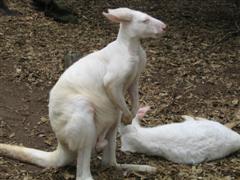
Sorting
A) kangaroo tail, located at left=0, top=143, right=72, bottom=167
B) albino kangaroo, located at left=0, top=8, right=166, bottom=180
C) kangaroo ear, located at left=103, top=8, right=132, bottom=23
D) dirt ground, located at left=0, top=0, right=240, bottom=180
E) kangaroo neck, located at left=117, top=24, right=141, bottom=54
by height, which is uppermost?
kangaroo ear, located at left=103, top=8, right=132, bottom=23

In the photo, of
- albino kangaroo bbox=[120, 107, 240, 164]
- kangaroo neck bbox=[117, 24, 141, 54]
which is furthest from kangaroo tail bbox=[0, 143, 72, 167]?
kangaroo neck bbox=[117, 24, 141, 54]

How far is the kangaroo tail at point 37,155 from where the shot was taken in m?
4.41

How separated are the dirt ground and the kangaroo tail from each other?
0.06m

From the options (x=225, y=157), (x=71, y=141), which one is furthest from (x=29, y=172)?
(x=225, y=157)

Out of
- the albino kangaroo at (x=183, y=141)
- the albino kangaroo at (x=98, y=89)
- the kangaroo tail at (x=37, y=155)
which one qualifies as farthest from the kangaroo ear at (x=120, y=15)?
the albino kangaroo at (x=183, y=141)

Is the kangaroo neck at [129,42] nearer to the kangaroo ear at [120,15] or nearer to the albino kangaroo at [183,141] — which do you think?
the kangaroo ear at [120,15]

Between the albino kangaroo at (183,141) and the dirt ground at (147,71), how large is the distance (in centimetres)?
8

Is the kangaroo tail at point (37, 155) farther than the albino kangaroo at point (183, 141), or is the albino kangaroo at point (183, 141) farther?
the albino kangaroo at point (183, 141)

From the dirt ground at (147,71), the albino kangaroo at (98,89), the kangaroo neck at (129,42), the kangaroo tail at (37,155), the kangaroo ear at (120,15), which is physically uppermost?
the kangaroo ear at (120,15)

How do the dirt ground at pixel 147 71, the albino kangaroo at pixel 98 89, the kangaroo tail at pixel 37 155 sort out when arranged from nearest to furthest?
1. the albino kangaroo at pixel 98 89
2. the kangaroo tail at pixel 37 155
3. the dirt ground at pixel 147 71

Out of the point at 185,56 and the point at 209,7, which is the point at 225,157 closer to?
the point at 185,56

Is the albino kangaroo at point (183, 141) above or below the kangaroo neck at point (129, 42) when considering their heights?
below

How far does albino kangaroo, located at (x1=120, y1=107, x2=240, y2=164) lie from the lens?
4930mm

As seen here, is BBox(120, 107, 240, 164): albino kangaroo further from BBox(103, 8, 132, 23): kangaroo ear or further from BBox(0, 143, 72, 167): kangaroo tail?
BBox(103, 8, 132, 23): kangaroo ear
